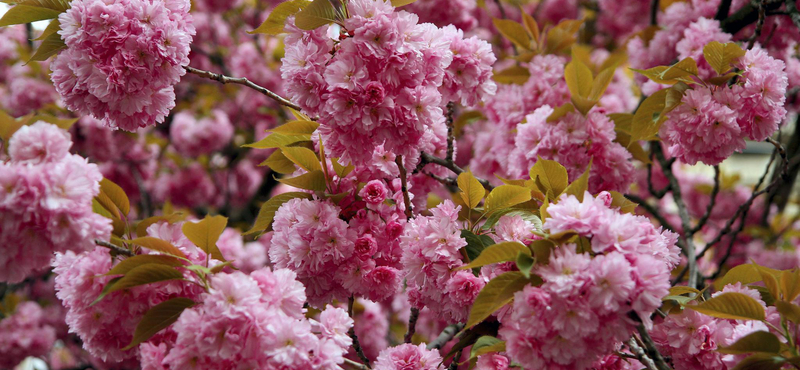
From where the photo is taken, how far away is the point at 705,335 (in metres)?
1.29

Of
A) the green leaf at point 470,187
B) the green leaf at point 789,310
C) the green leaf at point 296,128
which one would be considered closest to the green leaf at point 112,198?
the green leaf at point 296,128

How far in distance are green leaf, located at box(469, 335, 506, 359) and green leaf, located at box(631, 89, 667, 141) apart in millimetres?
891

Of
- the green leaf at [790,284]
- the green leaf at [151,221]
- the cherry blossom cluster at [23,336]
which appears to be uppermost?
the green leaf at [790,284]

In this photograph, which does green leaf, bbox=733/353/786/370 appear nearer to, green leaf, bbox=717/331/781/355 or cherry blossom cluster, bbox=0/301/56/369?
green leaf, bbox=717/331/781/355

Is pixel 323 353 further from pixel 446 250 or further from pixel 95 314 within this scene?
pixel 95 314

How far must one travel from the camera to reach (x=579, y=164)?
2.02 metres

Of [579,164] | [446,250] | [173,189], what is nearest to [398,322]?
[173,189]

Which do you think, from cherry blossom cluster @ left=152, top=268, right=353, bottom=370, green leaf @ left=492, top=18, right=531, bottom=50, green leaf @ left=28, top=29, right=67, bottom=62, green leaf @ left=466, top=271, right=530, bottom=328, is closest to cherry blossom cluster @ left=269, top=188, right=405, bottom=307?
cherry blossom cluster @ left=152, top=268, right=353, bottom=370

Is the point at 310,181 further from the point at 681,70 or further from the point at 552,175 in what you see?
the point at 681,70

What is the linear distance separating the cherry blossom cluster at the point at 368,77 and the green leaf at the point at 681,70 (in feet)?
2.22

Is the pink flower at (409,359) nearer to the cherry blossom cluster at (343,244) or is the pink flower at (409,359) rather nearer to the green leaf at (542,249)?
the cherry blossom cluster at (343,244)

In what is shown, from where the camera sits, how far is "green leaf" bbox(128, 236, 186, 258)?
3.97 feet

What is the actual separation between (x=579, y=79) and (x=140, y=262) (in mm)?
1613

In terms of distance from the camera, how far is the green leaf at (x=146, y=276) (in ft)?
3.78
